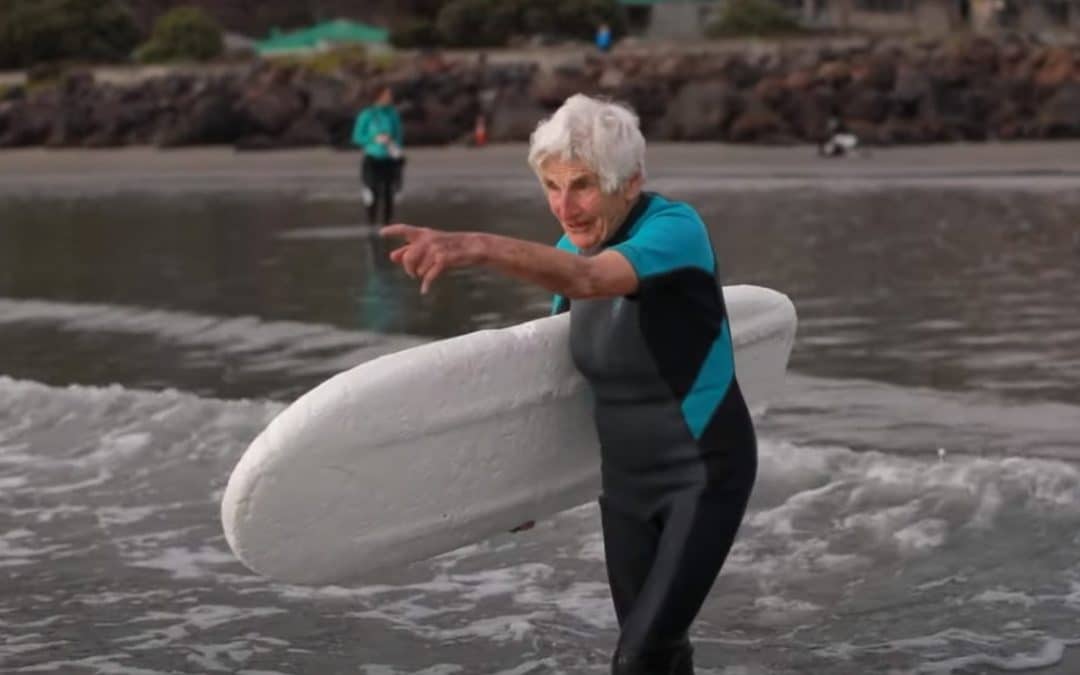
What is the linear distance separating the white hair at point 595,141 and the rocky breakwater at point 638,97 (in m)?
33.3

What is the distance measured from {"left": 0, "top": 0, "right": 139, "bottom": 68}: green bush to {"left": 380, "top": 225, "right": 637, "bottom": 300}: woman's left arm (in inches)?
2358

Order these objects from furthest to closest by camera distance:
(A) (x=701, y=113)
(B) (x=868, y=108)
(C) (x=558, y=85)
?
(C) (x=558, y=85) → (A) (x=701, y=113) → (B) (x=868, y=108)

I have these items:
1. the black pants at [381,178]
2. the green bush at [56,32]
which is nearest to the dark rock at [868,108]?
the black pants at [381,178]

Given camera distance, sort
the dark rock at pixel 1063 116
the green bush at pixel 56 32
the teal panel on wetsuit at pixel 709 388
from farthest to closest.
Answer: the green bush at pixel 56 32, the dark rock at pixel 1063 116, the teal panel on wetsuit at pixel 709 388

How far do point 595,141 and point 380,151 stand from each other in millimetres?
17042

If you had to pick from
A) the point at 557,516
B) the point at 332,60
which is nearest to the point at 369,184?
the point at 557,516

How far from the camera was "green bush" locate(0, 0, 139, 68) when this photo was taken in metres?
62.0

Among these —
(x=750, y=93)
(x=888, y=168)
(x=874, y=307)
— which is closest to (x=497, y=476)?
(x=874, y=307)

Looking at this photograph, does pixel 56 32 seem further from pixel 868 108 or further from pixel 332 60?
pixel 868 108

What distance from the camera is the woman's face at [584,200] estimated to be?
180 inches

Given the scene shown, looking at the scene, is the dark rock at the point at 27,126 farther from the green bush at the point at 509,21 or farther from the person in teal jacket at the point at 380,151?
the person in teal jacket at the point at 380,151

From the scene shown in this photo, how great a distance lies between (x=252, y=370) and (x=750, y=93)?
99.9 feet

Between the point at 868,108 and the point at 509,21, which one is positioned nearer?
the point at 868,108

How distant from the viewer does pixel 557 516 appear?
8109 millimetres
